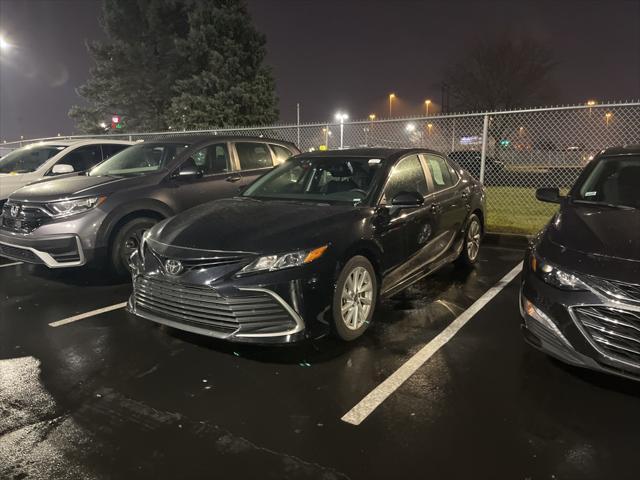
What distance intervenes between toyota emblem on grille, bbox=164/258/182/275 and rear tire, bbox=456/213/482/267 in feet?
11.9

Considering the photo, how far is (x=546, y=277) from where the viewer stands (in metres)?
3.21

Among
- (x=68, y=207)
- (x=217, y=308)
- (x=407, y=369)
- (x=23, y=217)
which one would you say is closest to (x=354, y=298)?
(x=407, y=369)

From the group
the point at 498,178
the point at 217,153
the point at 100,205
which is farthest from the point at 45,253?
the point at 498,178

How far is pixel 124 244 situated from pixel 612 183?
5.01 metres

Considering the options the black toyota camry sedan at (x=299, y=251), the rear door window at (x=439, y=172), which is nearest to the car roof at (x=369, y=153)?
the black toyota camry sedan at (x=299, y=251)

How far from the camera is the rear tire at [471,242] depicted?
19.8ft

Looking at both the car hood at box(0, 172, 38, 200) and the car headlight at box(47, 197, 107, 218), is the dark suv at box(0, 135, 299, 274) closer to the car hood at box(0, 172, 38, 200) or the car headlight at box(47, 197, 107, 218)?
the car headlight at box(47, 197, 107, 218)

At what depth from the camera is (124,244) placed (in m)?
5.68

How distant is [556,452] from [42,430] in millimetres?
2839

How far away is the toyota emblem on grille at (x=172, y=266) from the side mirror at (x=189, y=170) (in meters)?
2.65

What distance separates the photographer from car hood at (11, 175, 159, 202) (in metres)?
5.45

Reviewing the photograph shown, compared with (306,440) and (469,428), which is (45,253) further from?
(469,428)

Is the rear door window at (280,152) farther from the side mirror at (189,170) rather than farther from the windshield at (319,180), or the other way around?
the windshield at (319,180)

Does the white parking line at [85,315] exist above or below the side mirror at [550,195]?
below
